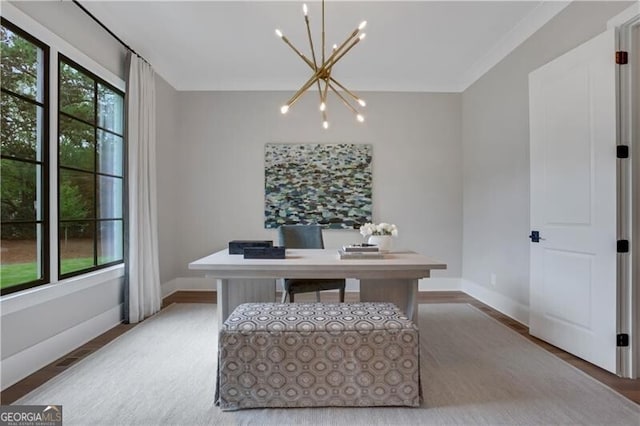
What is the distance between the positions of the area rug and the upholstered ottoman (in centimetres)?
7

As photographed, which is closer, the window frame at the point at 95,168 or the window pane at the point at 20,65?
the window pane at the point at 20,65

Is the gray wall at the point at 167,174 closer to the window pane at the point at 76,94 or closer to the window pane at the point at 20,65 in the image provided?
the window pane at the point at 76,94

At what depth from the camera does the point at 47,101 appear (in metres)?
2.48

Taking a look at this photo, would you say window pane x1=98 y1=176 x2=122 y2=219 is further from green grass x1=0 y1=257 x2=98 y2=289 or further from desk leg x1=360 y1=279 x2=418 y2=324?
desk leg x1=360 y1=279 x2=418 y2=324

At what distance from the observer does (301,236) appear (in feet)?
11.4

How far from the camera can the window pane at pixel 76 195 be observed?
8.86ft

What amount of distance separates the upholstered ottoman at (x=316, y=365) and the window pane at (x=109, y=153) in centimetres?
236

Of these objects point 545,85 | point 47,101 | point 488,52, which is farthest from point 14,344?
point 488,52

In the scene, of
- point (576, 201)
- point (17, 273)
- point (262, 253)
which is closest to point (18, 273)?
point (17, 273)

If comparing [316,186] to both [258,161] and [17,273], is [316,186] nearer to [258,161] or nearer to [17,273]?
[258,161]

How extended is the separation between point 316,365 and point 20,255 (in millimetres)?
2150

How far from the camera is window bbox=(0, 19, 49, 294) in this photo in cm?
219

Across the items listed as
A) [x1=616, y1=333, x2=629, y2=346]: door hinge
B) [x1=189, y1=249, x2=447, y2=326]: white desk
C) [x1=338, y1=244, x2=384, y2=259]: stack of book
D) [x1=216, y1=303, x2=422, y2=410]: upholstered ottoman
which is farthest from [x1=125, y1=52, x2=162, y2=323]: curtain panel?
[x1=616, y1=333, x2=629, y2=346]: door hinge

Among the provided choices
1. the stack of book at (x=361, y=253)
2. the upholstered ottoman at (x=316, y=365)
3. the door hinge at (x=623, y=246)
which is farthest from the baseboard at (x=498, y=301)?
the upholstered ottoman at (x=316, y=365)
